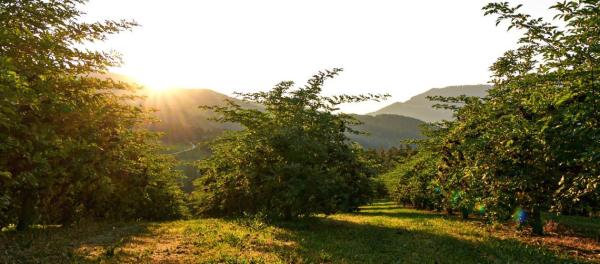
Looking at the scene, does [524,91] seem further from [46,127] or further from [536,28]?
[46,127]

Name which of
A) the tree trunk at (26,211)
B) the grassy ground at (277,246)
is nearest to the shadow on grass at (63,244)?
the grassy ground at (277,246)

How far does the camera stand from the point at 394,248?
17.8 metres

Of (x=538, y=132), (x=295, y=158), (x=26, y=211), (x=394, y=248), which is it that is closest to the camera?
(x=538, y=132)

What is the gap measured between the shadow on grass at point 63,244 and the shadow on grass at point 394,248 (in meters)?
6.14

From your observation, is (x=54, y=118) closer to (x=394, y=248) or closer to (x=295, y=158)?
(x=295, y=158)

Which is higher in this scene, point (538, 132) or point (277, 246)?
point (538, 132)

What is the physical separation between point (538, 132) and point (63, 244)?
17757 mm

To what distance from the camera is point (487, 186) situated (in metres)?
21.3

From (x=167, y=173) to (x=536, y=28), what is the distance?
27.9m

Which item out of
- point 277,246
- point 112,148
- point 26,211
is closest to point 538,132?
point 277,246

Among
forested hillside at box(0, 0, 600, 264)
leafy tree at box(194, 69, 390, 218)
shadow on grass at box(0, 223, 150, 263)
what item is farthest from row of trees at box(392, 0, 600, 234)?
shadow on grass at box(0, 223, 150, 263)

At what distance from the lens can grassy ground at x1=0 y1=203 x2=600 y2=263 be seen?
1365cm

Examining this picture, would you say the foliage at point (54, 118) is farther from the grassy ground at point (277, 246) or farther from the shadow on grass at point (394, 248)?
the shadow on grass at point (394, 248)

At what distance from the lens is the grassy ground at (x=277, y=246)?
44.8ft
